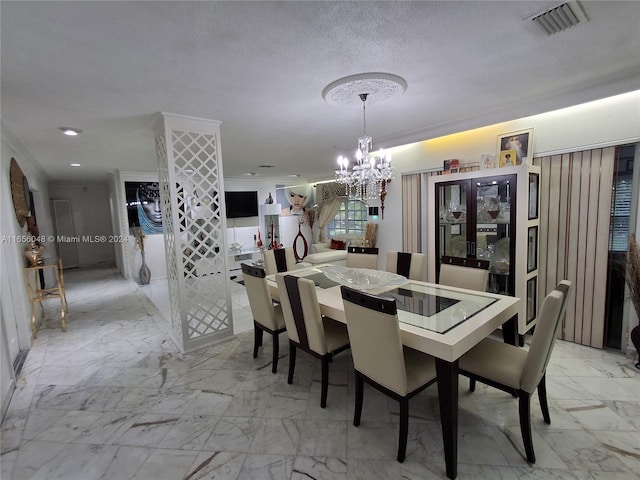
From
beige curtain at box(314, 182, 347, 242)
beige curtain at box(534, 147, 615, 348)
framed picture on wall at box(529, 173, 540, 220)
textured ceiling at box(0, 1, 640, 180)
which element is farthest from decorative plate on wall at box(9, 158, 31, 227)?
beige curtain at box(534, 147, 615, 348)

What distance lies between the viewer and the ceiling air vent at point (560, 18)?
1420 mm

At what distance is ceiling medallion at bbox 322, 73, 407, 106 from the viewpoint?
2.01 metres

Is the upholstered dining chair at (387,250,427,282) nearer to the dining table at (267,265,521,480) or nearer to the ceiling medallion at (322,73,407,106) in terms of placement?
the dining table at (267,265,521,480)

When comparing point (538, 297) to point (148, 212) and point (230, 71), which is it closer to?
point (230, 71)

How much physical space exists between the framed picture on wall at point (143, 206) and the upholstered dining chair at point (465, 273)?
18.1 feet

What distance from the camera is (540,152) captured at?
9.78ft

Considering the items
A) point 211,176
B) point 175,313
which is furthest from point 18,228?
point 211,176

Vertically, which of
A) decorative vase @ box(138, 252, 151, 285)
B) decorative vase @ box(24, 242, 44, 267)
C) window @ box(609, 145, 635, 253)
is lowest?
decorative vase @ box(138, 252, 151, 285)

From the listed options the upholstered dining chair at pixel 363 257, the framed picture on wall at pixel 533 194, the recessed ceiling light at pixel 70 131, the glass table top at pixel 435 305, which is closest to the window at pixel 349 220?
the upholstered dining chair at pixel 363 257

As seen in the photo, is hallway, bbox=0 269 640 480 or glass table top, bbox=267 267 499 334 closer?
hallway, bbox=0 269 640 480

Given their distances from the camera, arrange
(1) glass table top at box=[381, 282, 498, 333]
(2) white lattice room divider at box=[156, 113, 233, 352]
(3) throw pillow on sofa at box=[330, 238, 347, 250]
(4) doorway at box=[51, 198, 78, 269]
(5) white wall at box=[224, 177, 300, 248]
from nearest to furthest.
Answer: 1. (1) glass table top at box=[381, 282, 498, 333]
2. (2) white lattice room divider at box=[156, 113, 233, 352]
3. (3) throw pillow on sofa at box=[330, 238, 347, 250]
4. (5) white wall at box=[224, 177, 300, 248]
5. (4) doorway at box=[51, 198, 78, 269]

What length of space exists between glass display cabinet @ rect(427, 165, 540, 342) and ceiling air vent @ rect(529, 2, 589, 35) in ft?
4.73

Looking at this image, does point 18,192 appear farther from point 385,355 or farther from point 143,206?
point 385,355

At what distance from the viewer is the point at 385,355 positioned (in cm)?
166
